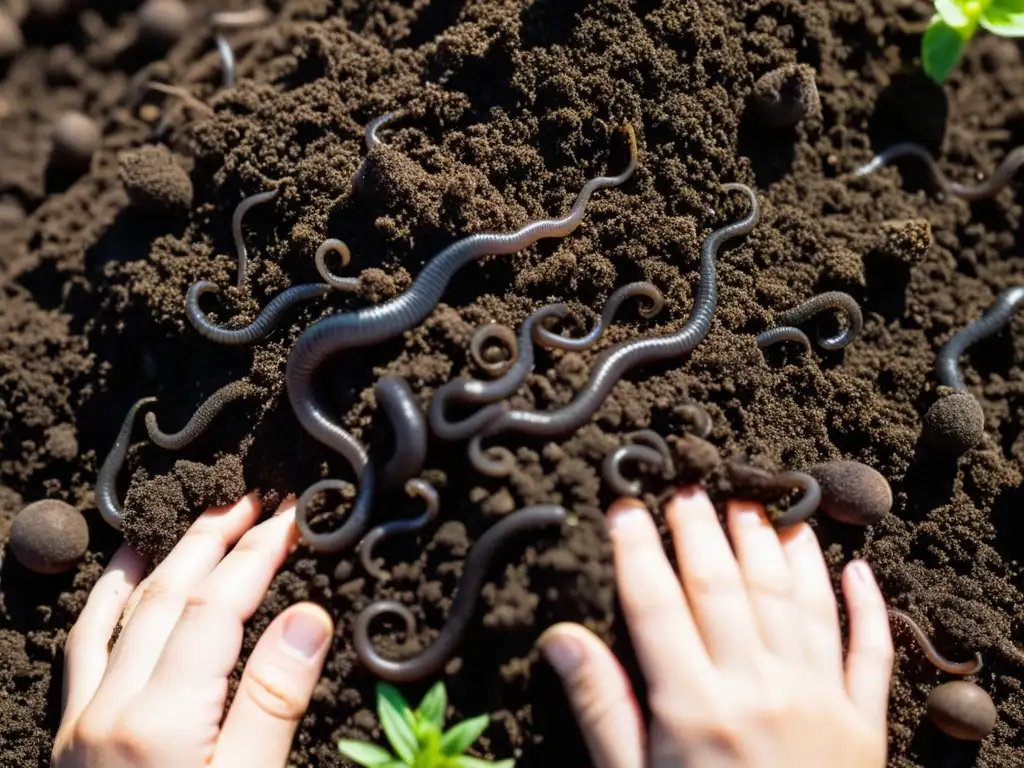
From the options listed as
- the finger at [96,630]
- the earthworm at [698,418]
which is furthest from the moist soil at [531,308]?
the finger at [96,630]

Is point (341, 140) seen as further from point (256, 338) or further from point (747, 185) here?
point (747, 185)

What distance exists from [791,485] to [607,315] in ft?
5.30

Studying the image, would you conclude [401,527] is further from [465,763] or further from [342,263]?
[342,263]

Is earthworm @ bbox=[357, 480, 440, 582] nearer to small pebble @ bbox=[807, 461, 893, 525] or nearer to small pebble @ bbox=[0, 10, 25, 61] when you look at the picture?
small pebble @ bbox=[807, 461, 893, 525]

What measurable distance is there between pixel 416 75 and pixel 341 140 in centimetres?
74

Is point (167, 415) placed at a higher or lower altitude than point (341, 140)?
lower

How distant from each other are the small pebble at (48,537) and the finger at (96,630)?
10.9 inches

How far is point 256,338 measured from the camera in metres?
5.71

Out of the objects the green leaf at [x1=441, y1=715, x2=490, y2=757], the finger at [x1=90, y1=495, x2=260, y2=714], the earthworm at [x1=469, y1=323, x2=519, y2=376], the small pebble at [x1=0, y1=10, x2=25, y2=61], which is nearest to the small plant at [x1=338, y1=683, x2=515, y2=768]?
the green leaf at [x1=441, y1=715, x2=490, y2=757]

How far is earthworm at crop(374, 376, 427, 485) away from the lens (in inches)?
188

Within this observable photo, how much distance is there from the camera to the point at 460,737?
4375 millimetres

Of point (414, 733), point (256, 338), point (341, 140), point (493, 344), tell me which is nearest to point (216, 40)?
point (341, 140)

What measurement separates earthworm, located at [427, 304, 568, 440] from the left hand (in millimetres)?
1322

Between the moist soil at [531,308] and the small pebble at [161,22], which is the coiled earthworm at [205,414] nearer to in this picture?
the moist soil at [531,308]
